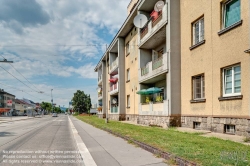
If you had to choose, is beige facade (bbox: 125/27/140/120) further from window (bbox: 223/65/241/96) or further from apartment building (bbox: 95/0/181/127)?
window (bbox: 223/65/241/96)

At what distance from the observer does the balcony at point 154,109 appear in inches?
627

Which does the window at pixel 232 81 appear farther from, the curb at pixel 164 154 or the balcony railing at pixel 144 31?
the balcony railing at pixel 144 31

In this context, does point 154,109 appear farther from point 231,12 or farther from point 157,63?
point 231,12

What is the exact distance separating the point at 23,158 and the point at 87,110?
305ft

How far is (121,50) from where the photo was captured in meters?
30.7

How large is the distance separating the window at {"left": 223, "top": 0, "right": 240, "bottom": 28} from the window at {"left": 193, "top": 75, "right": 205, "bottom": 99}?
10.9 feet

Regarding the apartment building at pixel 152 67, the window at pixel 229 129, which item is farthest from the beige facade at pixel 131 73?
the window at pixel 229 129

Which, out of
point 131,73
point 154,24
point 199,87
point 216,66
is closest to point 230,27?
point 216,66

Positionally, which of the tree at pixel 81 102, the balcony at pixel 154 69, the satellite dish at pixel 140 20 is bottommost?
the tree at pixel 81 102

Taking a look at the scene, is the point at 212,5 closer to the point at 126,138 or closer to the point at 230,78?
the point at 230,78

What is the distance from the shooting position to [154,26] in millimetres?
18266

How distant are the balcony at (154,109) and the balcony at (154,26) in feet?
17.7

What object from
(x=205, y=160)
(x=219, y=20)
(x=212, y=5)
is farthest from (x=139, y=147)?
(x=212, y=5)

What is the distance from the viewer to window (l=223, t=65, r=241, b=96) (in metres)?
10.3
